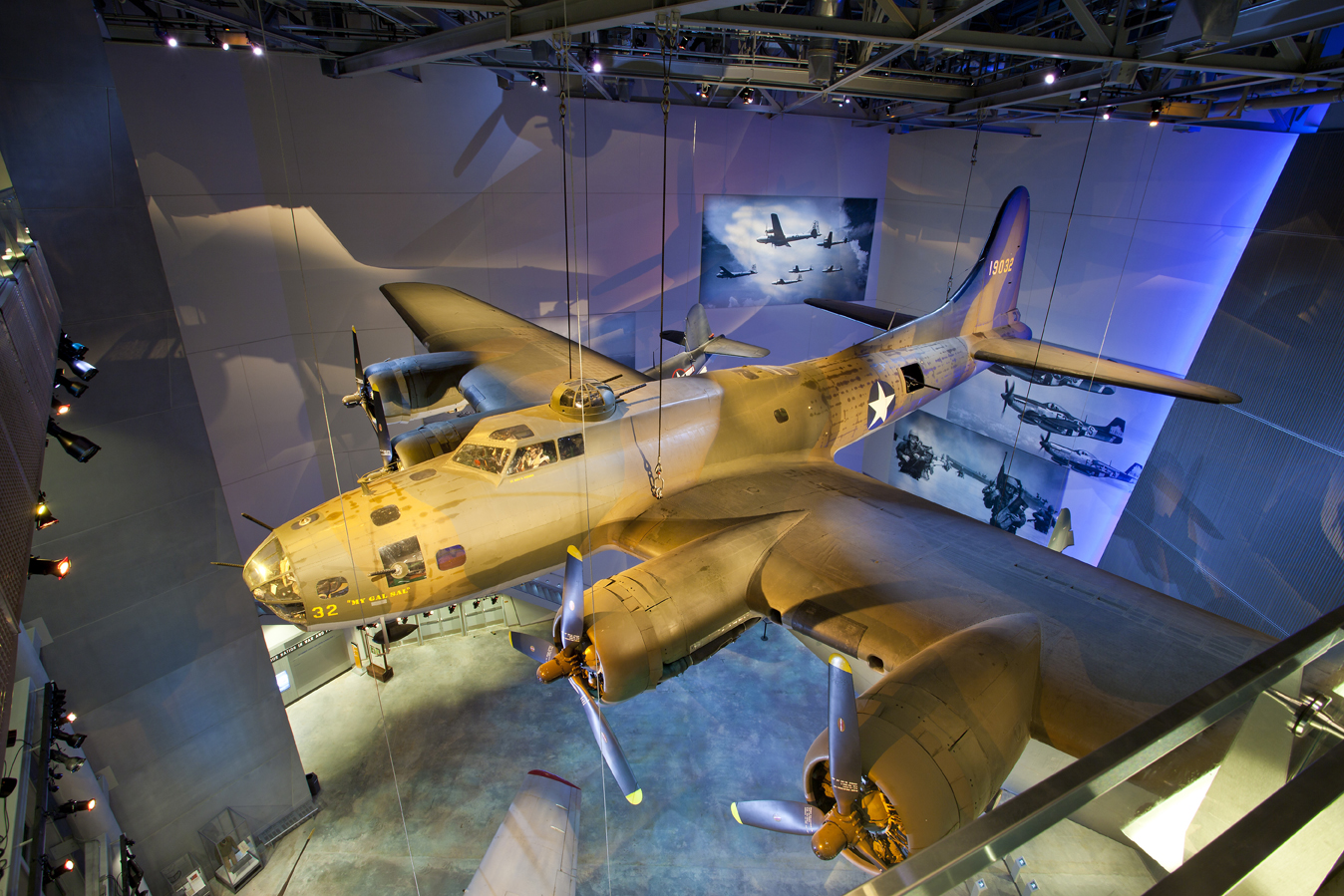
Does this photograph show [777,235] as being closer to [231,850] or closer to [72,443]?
[72,443]

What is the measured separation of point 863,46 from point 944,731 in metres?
10.0

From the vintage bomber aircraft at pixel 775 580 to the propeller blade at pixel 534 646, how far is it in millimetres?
33

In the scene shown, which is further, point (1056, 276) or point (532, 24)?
point (1056, 276)

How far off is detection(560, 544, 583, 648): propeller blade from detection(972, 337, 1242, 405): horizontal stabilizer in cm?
862

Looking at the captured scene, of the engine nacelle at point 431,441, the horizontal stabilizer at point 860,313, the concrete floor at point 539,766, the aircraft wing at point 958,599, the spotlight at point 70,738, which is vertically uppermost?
the horizontal stabilizer at point 860,313

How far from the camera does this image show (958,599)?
6.31 m

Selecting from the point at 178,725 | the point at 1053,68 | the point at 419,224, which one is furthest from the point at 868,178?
the point at 178,725

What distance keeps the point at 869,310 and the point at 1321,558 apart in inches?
317

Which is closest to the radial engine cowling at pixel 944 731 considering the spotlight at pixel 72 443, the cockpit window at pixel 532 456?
the cockpit window at pixel 532 456

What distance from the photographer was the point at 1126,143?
10969 millimetres

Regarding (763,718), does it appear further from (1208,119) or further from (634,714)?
(1208,119)

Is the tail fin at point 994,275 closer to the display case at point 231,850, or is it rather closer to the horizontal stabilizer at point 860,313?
the horizontal stabilizer at point 860,313

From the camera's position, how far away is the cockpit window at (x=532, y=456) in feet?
22.6

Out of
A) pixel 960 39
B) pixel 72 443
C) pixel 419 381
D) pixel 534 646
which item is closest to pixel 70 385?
pixel 72 443
